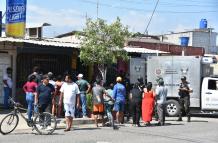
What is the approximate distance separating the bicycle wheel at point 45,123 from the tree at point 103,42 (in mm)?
7867

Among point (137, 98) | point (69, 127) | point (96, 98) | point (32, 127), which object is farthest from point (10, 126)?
point (137, 98)

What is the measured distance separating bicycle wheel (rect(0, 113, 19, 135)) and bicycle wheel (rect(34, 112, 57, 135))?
60 centimetres

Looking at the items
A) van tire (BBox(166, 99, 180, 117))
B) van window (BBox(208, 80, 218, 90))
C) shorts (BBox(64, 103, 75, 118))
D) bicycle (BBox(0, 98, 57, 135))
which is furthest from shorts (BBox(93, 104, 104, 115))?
van window (BBox(208, 80, 218, 90))

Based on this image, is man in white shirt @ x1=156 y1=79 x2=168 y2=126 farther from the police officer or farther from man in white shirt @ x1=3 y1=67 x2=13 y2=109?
man in white shirt @ x1=3 y1=67 x2=13 y2=109

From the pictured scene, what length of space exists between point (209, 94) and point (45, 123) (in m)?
10.1

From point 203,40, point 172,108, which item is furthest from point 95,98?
point 203,40

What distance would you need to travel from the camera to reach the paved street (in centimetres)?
1384

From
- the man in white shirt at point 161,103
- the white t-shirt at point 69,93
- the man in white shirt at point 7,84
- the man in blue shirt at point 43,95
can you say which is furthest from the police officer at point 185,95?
the man in white shirt at point 7,84

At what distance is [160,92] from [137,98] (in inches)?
49.3

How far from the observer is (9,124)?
14.7m

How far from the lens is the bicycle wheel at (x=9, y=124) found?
1451 cm

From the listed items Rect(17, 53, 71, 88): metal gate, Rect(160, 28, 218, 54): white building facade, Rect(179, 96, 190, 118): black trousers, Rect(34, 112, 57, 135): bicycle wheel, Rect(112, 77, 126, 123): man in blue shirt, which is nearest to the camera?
Rect(34, 112, 57, 135): bicycle wheel

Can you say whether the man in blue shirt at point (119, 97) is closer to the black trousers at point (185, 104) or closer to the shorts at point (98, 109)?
the shorts at point (98, 109)

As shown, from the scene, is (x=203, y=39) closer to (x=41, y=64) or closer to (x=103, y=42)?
(x=41, y=64)
